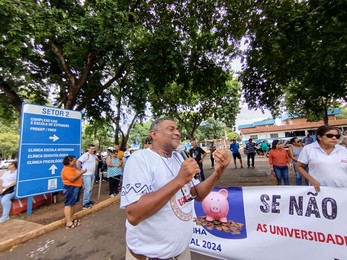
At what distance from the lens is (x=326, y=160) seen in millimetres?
3055

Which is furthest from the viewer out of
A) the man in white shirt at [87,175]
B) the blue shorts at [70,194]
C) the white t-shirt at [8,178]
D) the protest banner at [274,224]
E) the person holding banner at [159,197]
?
the man in white shirt at [87,175]

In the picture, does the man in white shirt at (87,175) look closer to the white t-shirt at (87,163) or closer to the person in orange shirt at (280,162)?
the white t-shirt at (87,163)

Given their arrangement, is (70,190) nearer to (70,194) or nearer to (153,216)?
(70,194)

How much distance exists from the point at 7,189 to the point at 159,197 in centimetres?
638

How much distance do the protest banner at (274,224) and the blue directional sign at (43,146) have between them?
16.1ft

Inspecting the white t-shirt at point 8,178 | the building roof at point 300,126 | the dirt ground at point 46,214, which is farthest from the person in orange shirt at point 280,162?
the building roof at point 300,126

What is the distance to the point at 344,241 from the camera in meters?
2.45

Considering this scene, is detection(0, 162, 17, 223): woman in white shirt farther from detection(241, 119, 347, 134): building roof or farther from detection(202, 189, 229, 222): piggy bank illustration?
detection(241, 119, 347, 134): building roof

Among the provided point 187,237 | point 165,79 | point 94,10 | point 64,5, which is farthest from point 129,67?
point 187,237

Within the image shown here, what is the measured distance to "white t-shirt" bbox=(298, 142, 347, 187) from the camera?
2.92 m

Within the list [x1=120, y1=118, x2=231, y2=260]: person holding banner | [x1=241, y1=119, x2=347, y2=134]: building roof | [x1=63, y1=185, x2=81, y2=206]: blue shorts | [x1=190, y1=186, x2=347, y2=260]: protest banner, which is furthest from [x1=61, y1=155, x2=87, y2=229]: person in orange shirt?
[x1=241, y1=119, x2=347, y2=134]: building roof

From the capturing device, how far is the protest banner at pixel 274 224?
256 cm

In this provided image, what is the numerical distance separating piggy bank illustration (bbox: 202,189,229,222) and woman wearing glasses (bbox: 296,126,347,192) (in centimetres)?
121

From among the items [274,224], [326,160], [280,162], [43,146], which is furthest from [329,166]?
[43,146]
